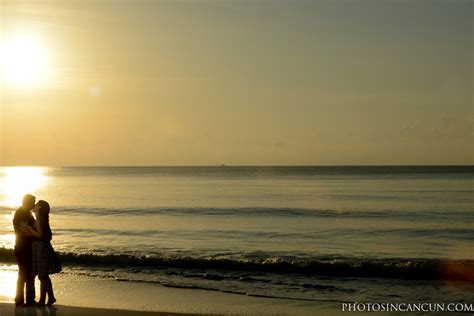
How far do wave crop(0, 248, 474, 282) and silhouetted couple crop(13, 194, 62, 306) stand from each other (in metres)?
6.72

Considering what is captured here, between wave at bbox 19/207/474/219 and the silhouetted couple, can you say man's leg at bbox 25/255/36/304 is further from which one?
wave at bbox 19/207/474/219

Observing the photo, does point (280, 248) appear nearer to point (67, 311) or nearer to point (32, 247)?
point (67, 311)

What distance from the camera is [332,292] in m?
13.3

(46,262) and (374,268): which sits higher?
(46,262)

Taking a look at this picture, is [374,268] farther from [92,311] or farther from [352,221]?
[352,221]

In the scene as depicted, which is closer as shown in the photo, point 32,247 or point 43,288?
point 32,247

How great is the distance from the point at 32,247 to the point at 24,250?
15cm

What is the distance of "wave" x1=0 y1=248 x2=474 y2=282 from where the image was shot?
15.7m

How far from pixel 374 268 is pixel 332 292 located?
3160 millimetres

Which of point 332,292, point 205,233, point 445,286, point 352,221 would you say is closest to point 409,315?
point 332,292

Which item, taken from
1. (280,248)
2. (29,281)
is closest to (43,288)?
(29,281)

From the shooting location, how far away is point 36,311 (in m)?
10.3

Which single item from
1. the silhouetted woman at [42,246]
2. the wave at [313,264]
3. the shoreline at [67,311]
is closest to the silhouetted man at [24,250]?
the silhouetted woman at [42,246]

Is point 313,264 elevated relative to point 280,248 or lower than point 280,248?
elevated
